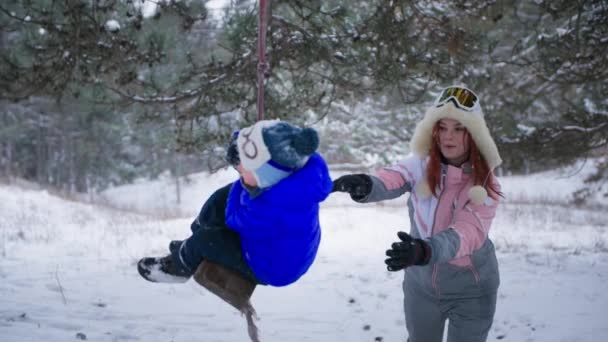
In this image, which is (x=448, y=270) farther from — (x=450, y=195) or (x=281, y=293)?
(x=281, y=293)

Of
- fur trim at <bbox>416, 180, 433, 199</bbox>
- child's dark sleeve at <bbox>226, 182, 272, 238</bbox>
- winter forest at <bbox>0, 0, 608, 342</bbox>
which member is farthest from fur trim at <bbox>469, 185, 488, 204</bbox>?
winter forest at <bbox>0, 0, 608, 342</bbox>

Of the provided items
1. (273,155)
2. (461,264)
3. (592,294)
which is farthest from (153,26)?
(592,294)

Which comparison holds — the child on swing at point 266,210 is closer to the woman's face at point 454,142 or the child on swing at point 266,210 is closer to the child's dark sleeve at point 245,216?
the child's dark sleeve at point 245,216

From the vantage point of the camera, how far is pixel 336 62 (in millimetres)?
5059

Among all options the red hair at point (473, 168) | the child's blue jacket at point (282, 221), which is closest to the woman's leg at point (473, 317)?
the red hair at point (473, 168)

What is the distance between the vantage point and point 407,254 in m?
1.78

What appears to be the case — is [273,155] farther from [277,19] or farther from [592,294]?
[592,294]

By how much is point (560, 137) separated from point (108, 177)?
92.2 feet

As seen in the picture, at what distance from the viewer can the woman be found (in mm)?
2297

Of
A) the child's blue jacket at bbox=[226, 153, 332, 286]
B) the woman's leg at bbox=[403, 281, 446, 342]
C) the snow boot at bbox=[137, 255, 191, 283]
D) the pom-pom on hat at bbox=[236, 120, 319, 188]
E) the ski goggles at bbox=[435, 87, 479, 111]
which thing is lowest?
the woman's leg at bbox=[403, 281, 446, 342]

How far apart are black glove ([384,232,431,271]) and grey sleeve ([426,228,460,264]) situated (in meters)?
0.04

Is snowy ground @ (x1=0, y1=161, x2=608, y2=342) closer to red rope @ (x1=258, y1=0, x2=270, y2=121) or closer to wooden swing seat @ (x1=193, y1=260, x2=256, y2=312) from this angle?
wooden swing seat @ (x1=193, y1=260, x2=256, y2=312)

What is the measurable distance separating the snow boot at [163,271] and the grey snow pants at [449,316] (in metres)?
1.16

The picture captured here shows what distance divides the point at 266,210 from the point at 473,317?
1.16 metres
